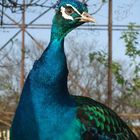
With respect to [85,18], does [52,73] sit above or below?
below

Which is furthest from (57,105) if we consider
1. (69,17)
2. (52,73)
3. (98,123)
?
(69,17)

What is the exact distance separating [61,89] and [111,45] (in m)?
3.43

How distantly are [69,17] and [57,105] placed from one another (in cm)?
48

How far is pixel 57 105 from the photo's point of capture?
8.35ft

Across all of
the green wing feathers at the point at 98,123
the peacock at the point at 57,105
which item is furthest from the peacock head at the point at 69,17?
the green wing feathers at the point at 98,123

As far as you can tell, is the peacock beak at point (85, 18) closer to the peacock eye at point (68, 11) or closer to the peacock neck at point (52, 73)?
the peacock eye at point (68, 11)

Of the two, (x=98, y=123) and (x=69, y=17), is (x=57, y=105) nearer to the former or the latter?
(x=98, y=123)

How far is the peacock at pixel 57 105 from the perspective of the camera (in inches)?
98.3

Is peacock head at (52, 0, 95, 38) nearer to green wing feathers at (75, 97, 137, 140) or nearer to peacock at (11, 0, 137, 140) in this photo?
peacock at (11, 0, 137, 140)

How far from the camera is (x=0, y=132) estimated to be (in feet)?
23.8

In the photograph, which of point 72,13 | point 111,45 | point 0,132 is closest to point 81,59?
point 0,132

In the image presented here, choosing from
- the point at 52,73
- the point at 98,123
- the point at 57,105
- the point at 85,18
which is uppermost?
the point at 85,18

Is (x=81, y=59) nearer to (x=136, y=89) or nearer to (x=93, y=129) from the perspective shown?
(x=136, y=89)

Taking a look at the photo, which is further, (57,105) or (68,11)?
(68,11)
